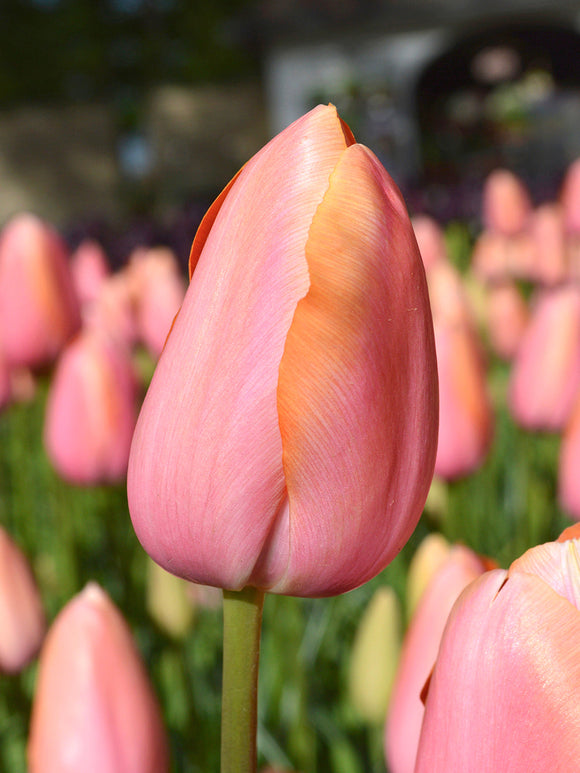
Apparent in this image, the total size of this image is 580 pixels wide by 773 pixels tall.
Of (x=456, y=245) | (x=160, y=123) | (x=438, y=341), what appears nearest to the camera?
(x=438, y=341)

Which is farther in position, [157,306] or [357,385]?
[157,306]

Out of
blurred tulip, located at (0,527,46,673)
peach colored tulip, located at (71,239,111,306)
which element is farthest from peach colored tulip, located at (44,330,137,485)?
peach colored tulip, located at (71,239,111,306)

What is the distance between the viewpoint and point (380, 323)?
0.29m

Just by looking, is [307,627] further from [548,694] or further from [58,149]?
[58,149]

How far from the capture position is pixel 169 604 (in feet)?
2.54

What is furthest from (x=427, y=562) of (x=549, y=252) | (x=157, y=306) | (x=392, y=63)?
(x=392, y=63)

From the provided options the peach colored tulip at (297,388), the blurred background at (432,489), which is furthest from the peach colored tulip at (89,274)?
the peach colored tulip at (297,388)

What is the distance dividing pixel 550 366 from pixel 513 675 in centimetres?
79

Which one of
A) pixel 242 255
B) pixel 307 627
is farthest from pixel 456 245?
pixel 242 255

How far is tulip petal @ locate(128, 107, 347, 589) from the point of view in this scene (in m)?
0.30

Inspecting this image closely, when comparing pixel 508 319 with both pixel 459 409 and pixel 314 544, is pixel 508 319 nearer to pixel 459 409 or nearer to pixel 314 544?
pixel 459 409

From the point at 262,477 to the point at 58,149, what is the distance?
11837mm

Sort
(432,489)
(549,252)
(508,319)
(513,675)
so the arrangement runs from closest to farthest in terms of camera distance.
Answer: (513,675) → (432,489) → (508,319) → (549,252)

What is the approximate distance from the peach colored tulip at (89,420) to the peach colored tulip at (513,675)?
66 cm
